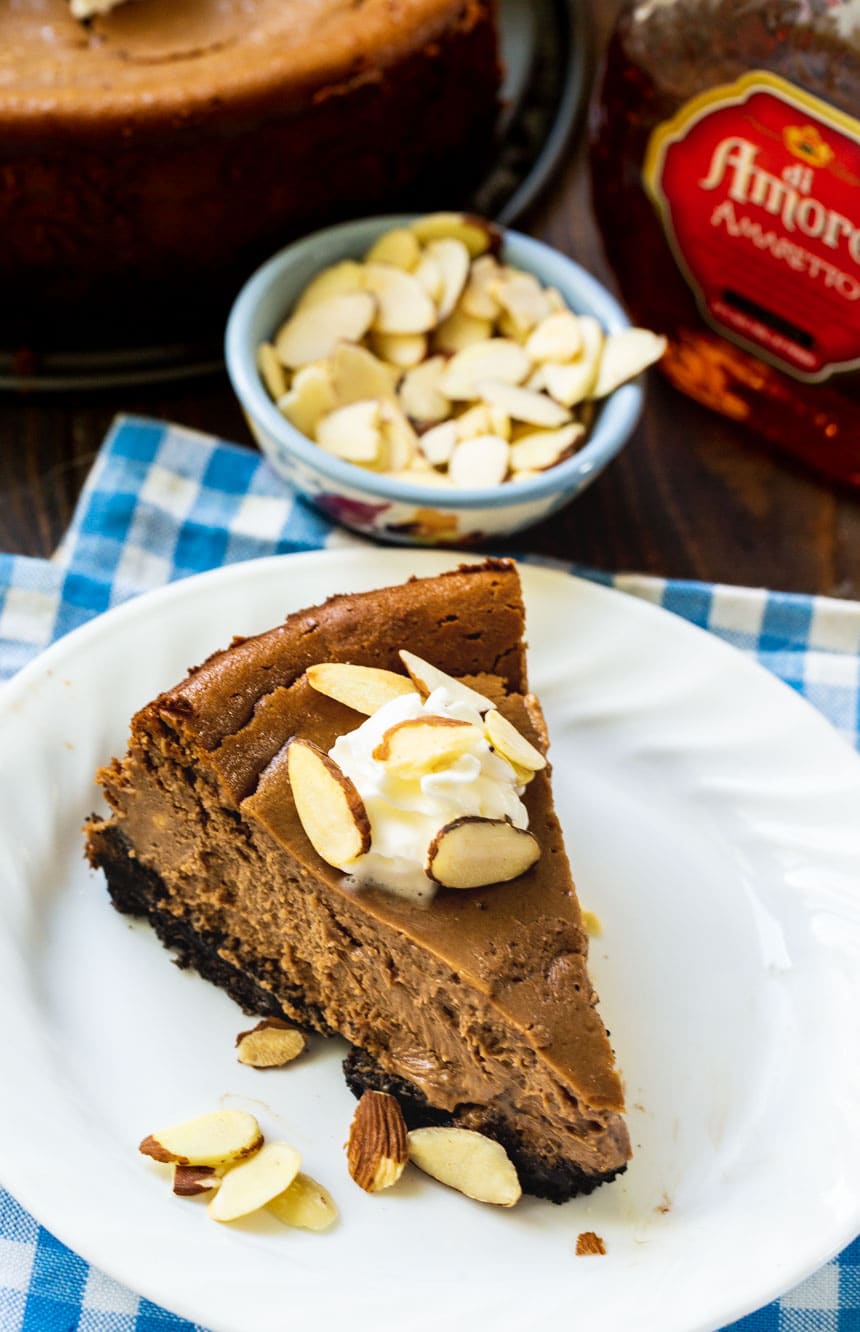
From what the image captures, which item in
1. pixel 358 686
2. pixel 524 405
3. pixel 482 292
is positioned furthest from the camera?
pixel 482 292

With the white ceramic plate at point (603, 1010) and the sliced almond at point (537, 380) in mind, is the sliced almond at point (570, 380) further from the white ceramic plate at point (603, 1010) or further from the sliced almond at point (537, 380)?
the white ceramic plate at point (603, 1010)

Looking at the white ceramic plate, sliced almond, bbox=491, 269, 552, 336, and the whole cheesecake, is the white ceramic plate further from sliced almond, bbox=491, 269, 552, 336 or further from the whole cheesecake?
the whole cheesecake

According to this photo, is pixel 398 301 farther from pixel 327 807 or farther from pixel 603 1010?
pixel 603 1010

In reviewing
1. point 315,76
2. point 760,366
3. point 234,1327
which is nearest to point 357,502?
point 315,76

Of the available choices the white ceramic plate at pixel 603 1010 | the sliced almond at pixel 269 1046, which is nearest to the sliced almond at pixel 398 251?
the white ceramic plate at pixel 603 1010

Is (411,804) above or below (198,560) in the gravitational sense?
above

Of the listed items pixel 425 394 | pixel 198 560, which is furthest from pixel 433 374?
pixel 198 560

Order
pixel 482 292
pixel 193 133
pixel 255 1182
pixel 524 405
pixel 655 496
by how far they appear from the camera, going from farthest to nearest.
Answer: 1. pixel 655 496
2. pixel 482 292
3. pixel 524 405
4. pixel 193 133
5. pixel 255 1182
